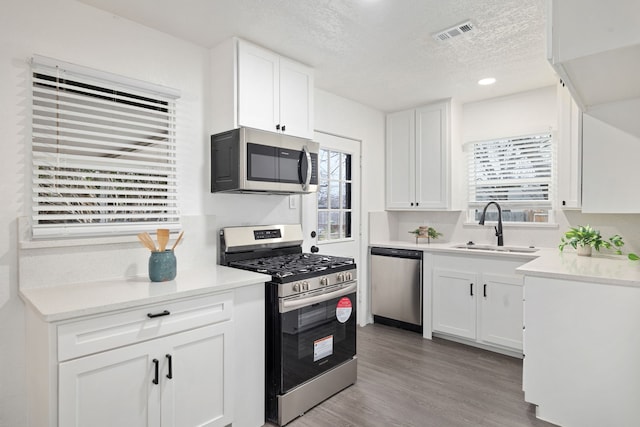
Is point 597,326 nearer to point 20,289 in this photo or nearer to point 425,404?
point 425,404

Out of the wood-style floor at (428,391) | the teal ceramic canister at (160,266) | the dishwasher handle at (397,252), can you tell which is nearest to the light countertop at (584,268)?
the dishwasher handle at (397,252)

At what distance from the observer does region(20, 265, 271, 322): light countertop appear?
1.50 meters

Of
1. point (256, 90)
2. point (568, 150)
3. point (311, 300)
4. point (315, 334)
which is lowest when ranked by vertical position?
point (315, 334)

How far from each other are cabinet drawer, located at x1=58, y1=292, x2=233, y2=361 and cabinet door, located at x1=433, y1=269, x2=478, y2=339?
235 centimetres

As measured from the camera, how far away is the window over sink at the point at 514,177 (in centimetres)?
359

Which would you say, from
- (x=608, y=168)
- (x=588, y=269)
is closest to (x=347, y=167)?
(x=608, y=168)

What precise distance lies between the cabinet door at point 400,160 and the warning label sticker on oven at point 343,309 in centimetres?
195

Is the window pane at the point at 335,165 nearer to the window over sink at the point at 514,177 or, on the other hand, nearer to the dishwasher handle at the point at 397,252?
the dishwasher handle at the point at 397,252

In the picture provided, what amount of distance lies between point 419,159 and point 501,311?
183 centimetres

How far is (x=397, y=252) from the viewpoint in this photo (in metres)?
3.92

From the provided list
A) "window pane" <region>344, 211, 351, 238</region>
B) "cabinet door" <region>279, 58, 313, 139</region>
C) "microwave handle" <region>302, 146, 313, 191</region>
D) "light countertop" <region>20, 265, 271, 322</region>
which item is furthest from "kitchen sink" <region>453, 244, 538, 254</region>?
"light countertop" <region>20, 265, 271, 322</region>

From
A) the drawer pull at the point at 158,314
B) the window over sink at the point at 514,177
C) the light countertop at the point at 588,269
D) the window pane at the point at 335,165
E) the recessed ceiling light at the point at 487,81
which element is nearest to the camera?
the drawer pull at the point at 158,314

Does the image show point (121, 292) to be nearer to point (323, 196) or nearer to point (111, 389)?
point (111, 389)

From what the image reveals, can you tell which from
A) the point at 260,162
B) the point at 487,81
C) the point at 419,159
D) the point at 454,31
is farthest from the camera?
the point at 419,159
